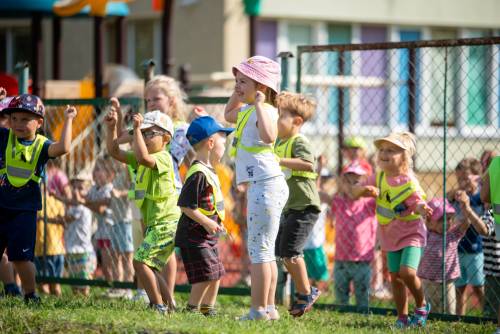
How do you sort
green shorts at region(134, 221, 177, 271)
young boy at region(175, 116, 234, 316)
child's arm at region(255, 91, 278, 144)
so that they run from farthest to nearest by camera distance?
1. green shorts at region(134, 221, 177, 271)
2. young boy at region(175, 116, 234, 316)
3. child's arm at region(255, 91, 278, 144)

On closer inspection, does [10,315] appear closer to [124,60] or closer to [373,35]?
[124,60]

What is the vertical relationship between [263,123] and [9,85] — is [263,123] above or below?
below

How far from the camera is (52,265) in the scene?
9.88 meters

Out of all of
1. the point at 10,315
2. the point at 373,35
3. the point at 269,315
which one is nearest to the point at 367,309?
the point at 269,315

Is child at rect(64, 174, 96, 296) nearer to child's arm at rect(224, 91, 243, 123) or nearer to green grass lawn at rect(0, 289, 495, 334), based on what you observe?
green grass lawn at rect(0, 289, 495, 334)

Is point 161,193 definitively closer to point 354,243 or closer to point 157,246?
point 157,246

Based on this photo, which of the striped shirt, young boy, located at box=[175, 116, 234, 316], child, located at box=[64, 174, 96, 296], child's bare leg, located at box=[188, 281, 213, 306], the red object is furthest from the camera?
child, located at box=[64, 174, 96, 296]

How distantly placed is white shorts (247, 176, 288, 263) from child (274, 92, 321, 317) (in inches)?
27.2

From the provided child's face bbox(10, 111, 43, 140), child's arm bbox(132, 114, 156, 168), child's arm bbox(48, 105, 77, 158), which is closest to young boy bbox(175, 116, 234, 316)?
child's arm bbox(132, 114, 156, 168)

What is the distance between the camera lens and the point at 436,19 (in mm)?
19547

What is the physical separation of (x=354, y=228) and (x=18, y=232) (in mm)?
3400

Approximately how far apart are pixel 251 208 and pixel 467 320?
2.28 m

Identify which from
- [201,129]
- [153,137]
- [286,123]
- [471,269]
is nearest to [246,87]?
[201,129]

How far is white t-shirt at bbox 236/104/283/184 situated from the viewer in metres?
6.83
